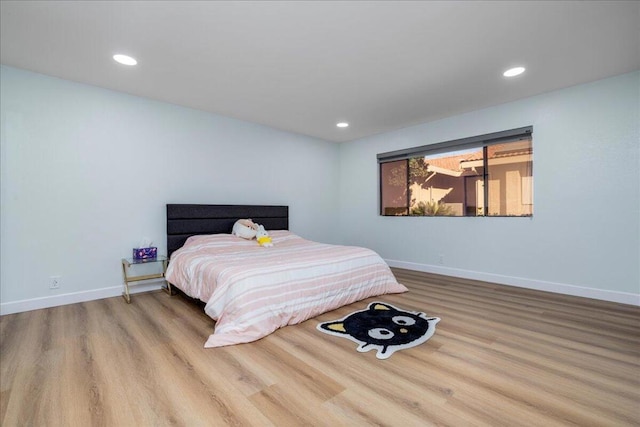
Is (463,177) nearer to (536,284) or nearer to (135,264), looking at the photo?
(536,284)

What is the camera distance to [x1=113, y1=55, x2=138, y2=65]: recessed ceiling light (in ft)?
Answer: 8.85

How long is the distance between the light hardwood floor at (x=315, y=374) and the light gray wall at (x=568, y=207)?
0.74 meters

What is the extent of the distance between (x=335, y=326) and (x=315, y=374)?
757 mm

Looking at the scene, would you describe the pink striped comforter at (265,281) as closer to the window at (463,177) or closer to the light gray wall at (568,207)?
the light gray wall at (568,207)

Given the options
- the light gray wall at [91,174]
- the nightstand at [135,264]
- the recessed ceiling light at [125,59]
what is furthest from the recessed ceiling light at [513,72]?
the nightstand at [135,264]

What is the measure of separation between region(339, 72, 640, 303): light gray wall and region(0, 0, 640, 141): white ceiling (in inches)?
11.7

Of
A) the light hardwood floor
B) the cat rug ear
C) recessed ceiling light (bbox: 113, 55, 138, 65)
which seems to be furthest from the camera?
recessed ceiling light (bbox: 113, 55, 138, 65)

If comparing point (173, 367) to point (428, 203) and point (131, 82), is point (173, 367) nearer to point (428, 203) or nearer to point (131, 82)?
point (131, 82)

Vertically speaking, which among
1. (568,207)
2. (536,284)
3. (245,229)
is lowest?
(536,284)

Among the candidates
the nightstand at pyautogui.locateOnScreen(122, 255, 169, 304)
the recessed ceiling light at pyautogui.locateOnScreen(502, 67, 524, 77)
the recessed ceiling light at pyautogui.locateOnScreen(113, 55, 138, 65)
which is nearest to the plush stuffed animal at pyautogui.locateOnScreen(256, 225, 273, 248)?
the nightstand at pyautogui.locateOnScreen(122, 255, 169, 304)

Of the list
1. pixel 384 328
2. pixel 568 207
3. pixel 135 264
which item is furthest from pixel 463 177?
pixel 135 264

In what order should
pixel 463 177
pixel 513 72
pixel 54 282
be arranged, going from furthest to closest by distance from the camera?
1. pixel 463 177
2. pixel 54 282
3. pixel 513 72

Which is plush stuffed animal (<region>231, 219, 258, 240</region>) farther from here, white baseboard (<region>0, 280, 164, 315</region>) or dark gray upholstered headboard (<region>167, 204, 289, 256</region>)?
white baseboard (<region>0, 280, 164, 315</region>)

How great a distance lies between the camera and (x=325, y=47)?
99.7 inches
